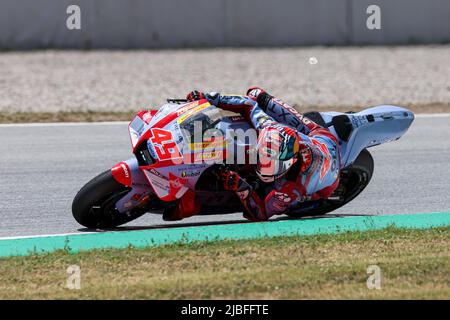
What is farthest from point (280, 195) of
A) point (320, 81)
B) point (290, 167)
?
point (320, 81)

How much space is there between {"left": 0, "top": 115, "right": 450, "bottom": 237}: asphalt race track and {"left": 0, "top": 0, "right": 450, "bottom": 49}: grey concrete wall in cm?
613

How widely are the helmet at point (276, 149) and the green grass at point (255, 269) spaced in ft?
1.98

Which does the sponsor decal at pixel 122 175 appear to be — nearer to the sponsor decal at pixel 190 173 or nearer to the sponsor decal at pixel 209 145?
the sponsor decal at pixel 190 173

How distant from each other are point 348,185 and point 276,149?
127 centimetres

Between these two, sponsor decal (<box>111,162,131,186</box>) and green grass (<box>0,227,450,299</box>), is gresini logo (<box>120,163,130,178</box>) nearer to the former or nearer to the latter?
sponsor decal (<box>111,162,131,186</box>)

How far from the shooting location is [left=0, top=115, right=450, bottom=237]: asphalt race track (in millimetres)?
8719

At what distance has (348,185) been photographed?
341 inches

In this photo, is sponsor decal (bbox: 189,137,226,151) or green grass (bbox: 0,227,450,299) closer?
green grass (bbox: 0,227,450,299)

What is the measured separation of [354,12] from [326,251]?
13033mm

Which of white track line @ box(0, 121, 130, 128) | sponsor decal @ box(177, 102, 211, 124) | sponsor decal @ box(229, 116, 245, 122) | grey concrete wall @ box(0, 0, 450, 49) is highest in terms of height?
grey concrete wall @ box(0, 0, 450, 49)

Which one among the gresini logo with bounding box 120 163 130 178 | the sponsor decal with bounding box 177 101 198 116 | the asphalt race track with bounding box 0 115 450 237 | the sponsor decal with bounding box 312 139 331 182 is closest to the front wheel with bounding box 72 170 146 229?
the gresini logo with bounding box 120 163 130 178

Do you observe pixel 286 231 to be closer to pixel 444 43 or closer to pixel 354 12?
pixel 354 12

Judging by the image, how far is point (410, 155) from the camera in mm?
11391

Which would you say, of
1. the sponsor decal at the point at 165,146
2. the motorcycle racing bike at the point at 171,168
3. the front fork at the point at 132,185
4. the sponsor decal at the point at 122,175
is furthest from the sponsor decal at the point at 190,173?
the sponsor decal at the point at 122,175
